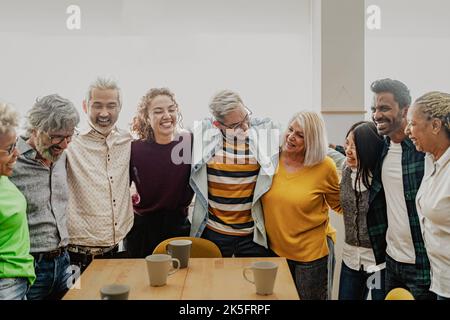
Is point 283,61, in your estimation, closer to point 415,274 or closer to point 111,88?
point 111,88

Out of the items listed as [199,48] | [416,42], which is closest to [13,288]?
[199,48]

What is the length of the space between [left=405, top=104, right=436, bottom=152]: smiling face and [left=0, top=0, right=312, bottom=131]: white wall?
104 centimetres

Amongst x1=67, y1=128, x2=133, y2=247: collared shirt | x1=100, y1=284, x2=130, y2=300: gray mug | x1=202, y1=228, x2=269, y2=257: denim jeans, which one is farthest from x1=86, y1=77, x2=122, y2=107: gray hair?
x1=100, y1=284, x2=130, y2=300: gray mug

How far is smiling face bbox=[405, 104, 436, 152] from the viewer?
123 centimetres

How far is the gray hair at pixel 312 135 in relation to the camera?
5.34ft

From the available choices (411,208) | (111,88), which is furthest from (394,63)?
(111,88)

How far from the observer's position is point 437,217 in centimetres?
119

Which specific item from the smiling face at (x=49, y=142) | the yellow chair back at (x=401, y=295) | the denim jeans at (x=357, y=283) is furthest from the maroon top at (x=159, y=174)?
the yellow chair back at (x=401, y=295)

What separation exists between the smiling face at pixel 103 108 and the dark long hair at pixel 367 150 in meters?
0.89

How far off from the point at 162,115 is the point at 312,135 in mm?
604

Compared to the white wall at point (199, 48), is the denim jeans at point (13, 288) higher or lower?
lower

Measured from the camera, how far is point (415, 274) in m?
1.39

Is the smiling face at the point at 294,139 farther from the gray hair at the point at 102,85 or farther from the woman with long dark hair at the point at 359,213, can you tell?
the gray hair at the point at 102,85

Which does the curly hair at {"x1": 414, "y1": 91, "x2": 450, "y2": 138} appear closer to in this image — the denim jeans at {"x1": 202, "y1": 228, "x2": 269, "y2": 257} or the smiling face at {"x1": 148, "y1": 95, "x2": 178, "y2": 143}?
the denim jeans at {"x1": 202, "y1": 228, "x2": 269, "y2": 257}
